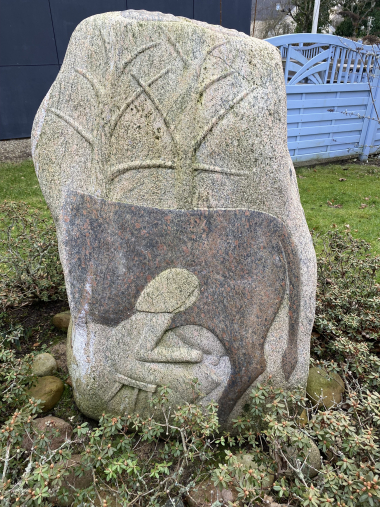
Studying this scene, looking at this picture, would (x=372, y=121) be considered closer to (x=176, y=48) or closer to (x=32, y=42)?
(x=32, y=42)

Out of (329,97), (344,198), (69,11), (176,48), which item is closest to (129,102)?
(176,48)

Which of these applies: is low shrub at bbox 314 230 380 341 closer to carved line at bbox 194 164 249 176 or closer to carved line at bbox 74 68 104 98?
carved line at bbox 194 164 249 176

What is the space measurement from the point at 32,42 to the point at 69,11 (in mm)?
964

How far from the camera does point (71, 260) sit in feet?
6.61

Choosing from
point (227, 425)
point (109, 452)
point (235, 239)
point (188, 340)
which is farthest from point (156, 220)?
point (227, 425)

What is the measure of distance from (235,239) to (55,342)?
1.81 meters

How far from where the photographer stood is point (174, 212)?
1.92m

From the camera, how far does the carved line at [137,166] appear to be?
6.08 feet

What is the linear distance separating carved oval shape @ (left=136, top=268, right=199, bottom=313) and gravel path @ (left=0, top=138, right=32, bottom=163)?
7.10 m

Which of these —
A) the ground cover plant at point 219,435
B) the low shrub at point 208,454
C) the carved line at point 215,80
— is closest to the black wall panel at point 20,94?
the ground cover plant at point 219,435

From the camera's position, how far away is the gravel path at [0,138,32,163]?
26.3 feet

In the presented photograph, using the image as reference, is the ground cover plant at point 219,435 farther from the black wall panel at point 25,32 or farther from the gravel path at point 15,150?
the black wall panel at point 25,32

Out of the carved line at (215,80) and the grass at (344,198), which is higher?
the carved line at (215,80)

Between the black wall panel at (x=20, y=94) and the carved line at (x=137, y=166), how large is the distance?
7.14 meters
